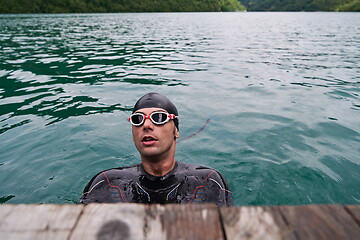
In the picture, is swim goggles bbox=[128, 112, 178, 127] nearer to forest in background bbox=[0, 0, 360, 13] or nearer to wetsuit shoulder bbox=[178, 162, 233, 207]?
wetsuit shoulder bbox=[178, 162, 233, 207]

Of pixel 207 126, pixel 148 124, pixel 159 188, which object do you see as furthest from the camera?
pixel 207 126

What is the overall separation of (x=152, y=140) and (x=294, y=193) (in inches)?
123

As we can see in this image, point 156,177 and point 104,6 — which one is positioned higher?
point 156,177

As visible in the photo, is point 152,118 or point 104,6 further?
point 104,6

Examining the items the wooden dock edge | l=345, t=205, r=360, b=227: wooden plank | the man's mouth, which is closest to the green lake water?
the man's mouth

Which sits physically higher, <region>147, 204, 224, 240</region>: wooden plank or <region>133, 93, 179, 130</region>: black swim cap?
<region>147, 204, 224, 240</region>: wooden plank

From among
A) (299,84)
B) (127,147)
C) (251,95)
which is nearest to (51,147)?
(127,147)

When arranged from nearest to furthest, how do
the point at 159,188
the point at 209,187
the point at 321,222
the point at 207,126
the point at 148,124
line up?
1. the point at 321,222
2. the point at 148,124
3. the point at 209,187
4. the point at 159,188
5. the point at 207,126

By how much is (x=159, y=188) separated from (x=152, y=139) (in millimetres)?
780

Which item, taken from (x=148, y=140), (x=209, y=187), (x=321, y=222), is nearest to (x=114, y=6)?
(x=148, y=140)

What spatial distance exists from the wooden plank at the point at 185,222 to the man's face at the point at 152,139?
2.05 metres

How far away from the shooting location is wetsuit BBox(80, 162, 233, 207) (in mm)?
3689

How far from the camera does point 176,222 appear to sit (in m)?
1.40

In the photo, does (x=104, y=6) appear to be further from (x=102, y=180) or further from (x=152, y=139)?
(x=152, y=139)
